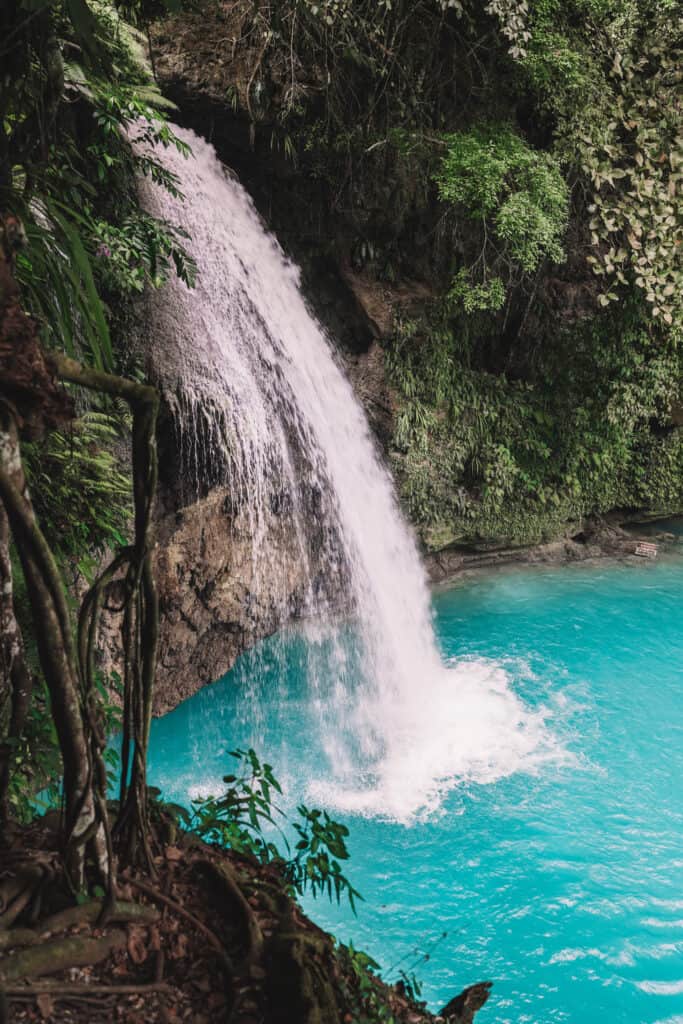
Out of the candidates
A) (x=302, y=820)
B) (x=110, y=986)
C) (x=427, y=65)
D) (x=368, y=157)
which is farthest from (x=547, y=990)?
(x=427, y=65)

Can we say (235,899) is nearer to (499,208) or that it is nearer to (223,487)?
(223,487)

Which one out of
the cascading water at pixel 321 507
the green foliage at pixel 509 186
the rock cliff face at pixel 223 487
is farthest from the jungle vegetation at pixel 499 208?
the cascading water at pixel 321 507

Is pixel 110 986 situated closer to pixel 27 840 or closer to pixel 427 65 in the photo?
pixel 27 840

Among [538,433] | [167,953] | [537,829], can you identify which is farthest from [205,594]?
[538,433]

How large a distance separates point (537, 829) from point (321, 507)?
3.63m

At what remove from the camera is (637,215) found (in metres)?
7.72

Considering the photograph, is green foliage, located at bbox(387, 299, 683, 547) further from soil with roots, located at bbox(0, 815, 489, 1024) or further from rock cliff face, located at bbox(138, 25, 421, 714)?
soil with roots, located at bbox(0, 815, 489, 1024)

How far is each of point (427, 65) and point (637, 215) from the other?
2607 mm

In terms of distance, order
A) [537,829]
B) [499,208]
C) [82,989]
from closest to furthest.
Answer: [82,989]
[537,829]
[499,208]

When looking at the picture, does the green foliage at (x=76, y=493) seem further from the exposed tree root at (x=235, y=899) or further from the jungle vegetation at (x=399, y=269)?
the exposed tree root at (x=235, y=899)

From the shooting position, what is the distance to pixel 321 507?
7449 millimetres

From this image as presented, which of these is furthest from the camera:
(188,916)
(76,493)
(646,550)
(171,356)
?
(646,550)

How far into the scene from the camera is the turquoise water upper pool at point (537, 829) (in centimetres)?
396

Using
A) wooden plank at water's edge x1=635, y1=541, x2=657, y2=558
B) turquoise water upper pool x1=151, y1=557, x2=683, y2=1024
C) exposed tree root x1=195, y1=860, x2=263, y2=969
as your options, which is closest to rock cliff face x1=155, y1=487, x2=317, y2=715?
turquoise water upper pool x1=151, y1=557, x2=683, y2=1024
